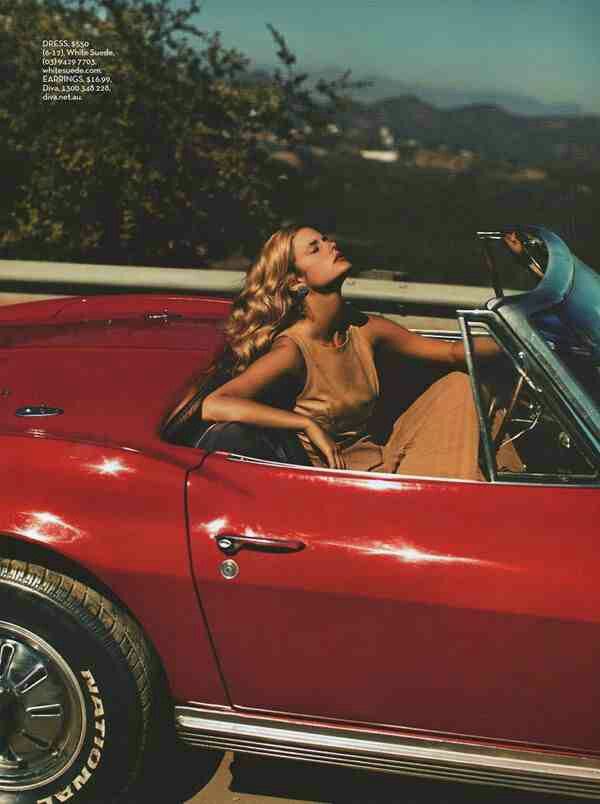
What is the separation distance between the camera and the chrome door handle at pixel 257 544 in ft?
7.67

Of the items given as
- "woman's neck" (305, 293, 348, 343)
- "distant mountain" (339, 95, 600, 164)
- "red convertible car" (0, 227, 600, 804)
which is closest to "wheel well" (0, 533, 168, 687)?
"red convertible car" (0, 227, 600, 804)

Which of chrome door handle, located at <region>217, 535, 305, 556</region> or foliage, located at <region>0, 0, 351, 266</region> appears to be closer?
chrome door handle, located at <region>217, 535, 305, 556</region>

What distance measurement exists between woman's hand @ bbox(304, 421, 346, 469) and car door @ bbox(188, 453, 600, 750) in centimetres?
18

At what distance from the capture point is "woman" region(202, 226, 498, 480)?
2.87 metres

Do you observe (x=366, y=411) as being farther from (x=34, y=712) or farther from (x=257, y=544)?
(x=34, y=712)

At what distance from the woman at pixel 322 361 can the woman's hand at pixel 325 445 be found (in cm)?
9

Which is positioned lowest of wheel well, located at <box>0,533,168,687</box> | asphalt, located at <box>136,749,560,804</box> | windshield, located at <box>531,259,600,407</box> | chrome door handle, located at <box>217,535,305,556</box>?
asphalt, located at <box>136,749,560,804</box>

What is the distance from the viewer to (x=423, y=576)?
2285mm

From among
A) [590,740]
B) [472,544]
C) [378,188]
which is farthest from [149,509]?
[378,188]

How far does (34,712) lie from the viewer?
257 centimetres

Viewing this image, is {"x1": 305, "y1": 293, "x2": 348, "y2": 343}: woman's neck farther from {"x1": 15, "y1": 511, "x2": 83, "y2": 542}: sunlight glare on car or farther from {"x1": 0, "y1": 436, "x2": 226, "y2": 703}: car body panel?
{"x1": 15, "y1": 511, "x2": 83, "y2": 542}: sunlight glare on car

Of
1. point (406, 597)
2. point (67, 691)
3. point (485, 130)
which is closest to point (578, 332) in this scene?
point (406, 597)

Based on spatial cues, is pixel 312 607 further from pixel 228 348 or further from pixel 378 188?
pixel 378 188

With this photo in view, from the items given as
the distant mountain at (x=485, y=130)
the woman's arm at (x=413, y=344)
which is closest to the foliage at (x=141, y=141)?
the woman's arm at (x=413, y=344)
